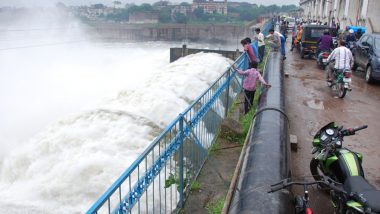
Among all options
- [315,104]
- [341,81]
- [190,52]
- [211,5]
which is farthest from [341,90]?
[211,5]

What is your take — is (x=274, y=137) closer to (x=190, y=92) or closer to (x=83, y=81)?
(x=190, y=92)

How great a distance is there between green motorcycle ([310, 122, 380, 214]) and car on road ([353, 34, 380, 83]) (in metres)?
8.68

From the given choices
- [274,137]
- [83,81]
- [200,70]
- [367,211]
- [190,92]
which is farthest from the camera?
[83,81]

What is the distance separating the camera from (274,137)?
15.6ft

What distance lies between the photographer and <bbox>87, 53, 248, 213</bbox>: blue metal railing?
3186 millimetres

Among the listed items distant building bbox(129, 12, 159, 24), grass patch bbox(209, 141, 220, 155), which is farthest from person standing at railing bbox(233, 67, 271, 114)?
distant building bbox(129, 12, 159, 24)

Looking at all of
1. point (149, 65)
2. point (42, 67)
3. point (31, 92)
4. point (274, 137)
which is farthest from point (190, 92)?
point (42, 67)

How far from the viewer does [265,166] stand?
3893mm

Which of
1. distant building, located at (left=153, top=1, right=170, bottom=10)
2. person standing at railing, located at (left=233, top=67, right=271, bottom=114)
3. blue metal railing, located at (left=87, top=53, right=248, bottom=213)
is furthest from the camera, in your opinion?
distant building, located at (left=153, top=1, right=170, bottom=10)

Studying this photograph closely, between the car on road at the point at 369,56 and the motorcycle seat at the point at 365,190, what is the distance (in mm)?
9821

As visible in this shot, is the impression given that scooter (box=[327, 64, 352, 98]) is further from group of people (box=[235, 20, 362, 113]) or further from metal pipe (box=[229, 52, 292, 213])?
metal pipe (box=[229, 52, 292, 213])

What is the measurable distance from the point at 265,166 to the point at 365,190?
3.47ft

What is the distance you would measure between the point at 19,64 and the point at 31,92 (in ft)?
49.6

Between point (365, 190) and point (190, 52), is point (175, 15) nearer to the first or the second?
point (190, 52)
